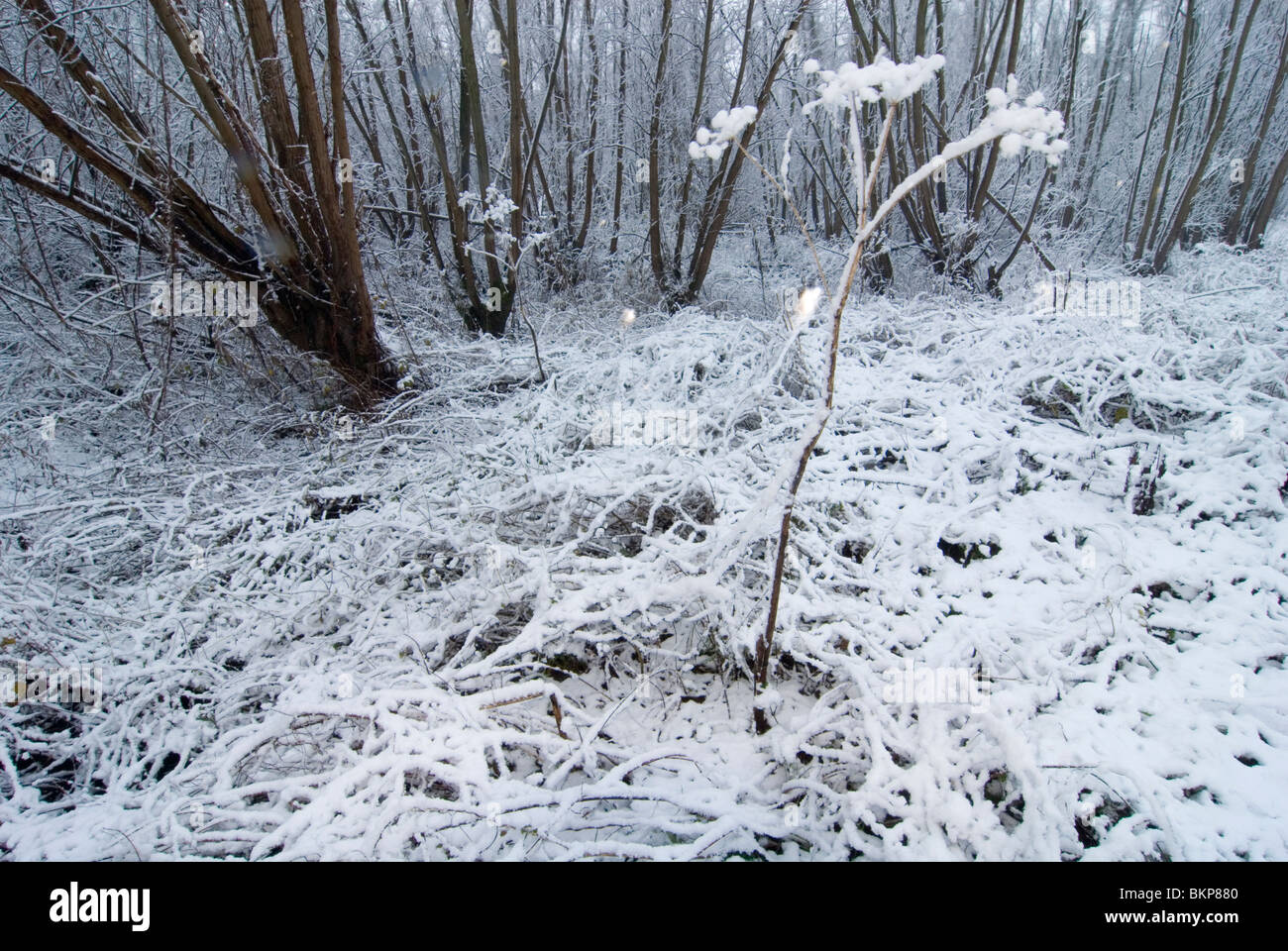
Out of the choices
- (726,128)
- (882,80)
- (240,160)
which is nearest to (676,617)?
(726,128)

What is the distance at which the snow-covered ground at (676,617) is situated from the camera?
1.51 metres

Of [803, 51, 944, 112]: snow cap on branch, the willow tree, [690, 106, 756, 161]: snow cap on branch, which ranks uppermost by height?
the willow tree

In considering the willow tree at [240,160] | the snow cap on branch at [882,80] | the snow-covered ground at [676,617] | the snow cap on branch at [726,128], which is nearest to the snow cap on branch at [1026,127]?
the snow cap on branch at [882,80]

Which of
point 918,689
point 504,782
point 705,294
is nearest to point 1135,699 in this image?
point 918,689

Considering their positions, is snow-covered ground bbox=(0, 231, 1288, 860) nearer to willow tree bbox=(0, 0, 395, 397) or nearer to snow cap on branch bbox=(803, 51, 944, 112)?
willow tree bbox=(0, 0, 395, 397)

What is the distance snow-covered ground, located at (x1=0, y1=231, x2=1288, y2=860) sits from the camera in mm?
1513

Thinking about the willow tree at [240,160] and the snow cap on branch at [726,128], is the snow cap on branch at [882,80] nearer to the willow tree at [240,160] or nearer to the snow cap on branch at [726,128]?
the snow cap on branch at [726,128]

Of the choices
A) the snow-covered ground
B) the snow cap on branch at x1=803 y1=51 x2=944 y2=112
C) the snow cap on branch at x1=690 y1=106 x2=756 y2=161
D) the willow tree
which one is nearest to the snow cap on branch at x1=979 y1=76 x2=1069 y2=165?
the snow cap on branch at x1=803 y1=51 x2=944 y2=112

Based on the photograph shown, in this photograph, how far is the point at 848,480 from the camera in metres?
2.81

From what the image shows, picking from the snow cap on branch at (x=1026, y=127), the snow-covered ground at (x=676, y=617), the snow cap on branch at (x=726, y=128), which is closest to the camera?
the snow cap on branch at (x=1026, y=127)

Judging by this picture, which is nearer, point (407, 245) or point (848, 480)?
point (848, 480)
